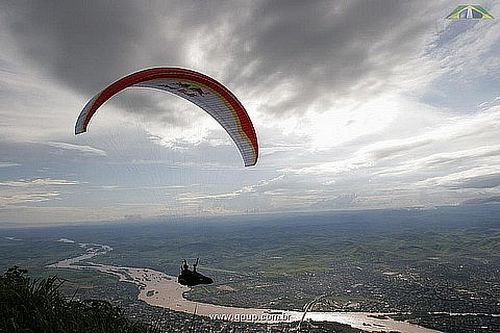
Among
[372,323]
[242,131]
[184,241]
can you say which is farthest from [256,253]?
[242,131]

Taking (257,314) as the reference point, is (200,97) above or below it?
above

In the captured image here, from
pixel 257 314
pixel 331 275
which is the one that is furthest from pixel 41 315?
pixel 331 275

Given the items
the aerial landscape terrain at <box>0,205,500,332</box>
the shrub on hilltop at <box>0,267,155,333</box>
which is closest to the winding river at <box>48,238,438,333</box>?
the aerial landscape terrain at <box>0,205,500,332</box>

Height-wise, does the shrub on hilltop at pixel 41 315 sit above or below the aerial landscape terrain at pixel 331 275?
above

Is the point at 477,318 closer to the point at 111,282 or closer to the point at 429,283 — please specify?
the point at 429,283

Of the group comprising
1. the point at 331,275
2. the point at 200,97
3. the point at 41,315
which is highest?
the point at 200,97

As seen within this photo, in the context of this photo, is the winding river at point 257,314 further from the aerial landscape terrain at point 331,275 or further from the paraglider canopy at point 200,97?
the paraglider canopy at point 200,97

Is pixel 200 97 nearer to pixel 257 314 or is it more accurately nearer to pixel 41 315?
pixel 41 315

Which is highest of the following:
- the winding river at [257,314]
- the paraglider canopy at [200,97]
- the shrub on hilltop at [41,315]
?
the paraglider canopy at [200,97]

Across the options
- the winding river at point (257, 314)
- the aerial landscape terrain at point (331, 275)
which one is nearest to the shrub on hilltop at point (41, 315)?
the aerial landscape terrain at point (331, 275)

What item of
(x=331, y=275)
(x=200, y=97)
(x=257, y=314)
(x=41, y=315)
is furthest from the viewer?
(x=331, y=275)
